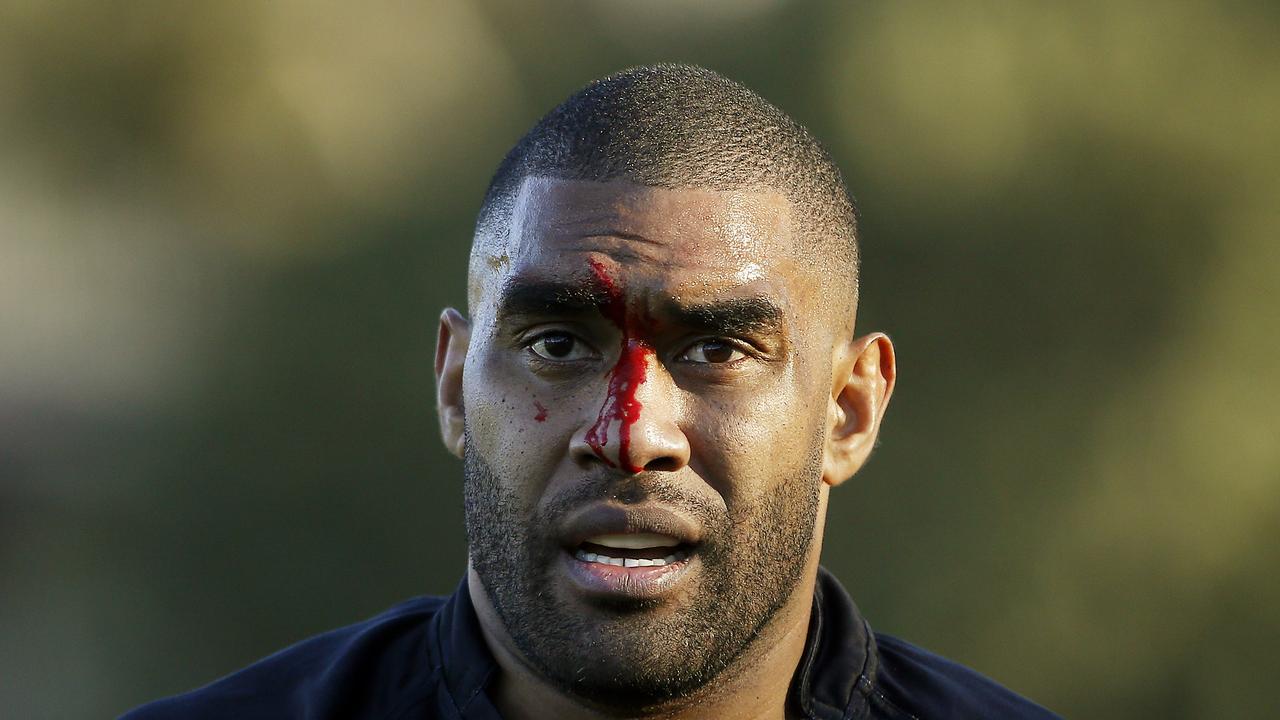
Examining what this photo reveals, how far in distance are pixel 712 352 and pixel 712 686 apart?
0.60m

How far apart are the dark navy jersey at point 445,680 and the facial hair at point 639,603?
194 mm

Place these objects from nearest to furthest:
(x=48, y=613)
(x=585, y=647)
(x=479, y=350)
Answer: (x=585, y=647) < (x=479, y=350) < (x=48, y=613)

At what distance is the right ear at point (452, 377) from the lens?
282 cm

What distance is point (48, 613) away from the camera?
225 inches

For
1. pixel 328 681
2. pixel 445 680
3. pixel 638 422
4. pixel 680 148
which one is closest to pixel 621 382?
pixel 638 422

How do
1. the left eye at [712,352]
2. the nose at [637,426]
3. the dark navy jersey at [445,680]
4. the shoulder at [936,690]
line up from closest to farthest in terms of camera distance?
the nose at [637,426] → the left eye at [712,352] → the dark navy jersey at [445,680] → the shoulder at [936,690]

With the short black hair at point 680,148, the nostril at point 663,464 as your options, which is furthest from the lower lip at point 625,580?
the short black hair at point 680,148

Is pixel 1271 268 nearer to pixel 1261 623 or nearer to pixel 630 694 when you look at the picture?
pixel 1261 623

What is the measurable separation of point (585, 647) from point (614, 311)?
58cm

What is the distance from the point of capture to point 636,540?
8.03ft

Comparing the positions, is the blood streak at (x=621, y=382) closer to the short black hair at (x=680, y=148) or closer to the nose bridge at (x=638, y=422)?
the nose bridge at (x=638, y=422)

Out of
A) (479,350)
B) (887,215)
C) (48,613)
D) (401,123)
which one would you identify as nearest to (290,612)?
(48,613)

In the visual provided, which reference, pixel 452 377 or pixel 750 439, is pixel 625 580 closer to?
pixel 750 439

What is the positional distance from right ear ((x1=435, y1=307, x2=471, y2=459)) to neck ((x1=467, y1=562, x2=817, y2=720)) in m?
0.29
